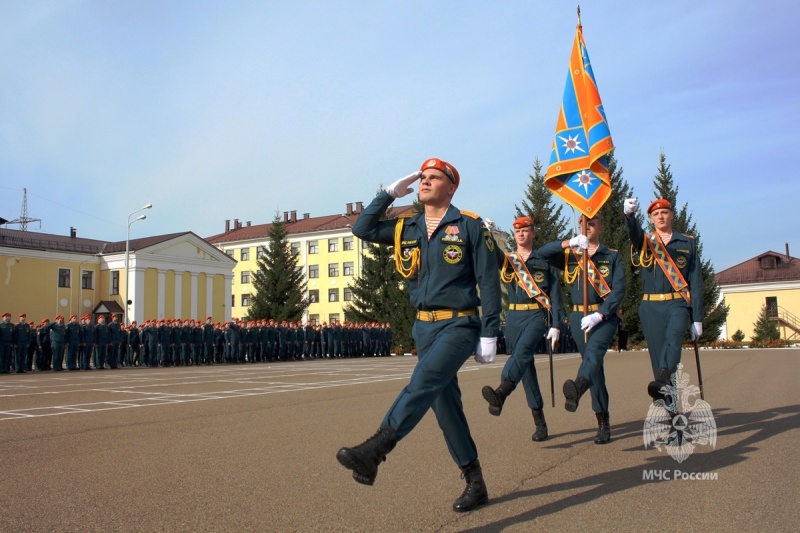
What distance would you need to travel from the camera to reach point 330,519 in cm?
448

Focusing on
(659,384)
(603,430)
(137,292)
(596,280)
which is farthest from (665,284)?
(137,292)

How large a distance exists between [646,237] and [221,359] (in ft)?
94.9

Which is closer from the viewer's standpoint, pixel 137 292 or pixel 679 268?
pixel 679 268

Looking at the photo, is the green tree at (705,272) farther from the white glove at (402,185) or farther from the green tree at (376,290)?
the white glove at (402,185)

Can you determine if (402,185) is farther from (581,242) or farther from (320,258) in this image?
(320,258)

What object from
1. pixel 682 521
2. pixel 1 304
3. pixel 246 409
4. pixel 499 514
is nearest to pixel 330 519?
pixel 499 514

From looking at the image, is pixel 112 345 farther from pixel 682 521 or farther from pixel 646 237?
pixel 682 521

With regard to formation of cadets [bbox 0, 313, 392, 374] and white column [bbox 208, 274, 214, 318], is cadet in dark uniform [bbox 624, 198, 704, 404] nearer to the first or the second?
formation of cadets [bbox 0, 313, 392, 374]

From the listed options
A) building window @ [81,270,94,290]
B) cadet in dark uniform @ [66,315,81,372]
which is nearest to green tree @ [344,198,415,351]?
building window @ [81,270,94,290]

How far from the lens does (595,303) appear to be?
322 inches

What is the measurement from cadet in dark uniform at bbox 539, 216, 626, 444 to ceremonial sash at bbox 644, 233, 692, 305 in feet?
1.23

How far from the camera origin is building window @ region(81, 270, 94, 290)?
61.1 metres

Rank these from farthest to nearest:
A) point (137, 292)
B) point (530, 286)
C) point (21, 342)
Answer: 1. point (137, 292)
2. point (21, 342)
3. point (530, 286)

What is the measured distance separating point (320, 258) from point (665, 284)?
7970 cm
